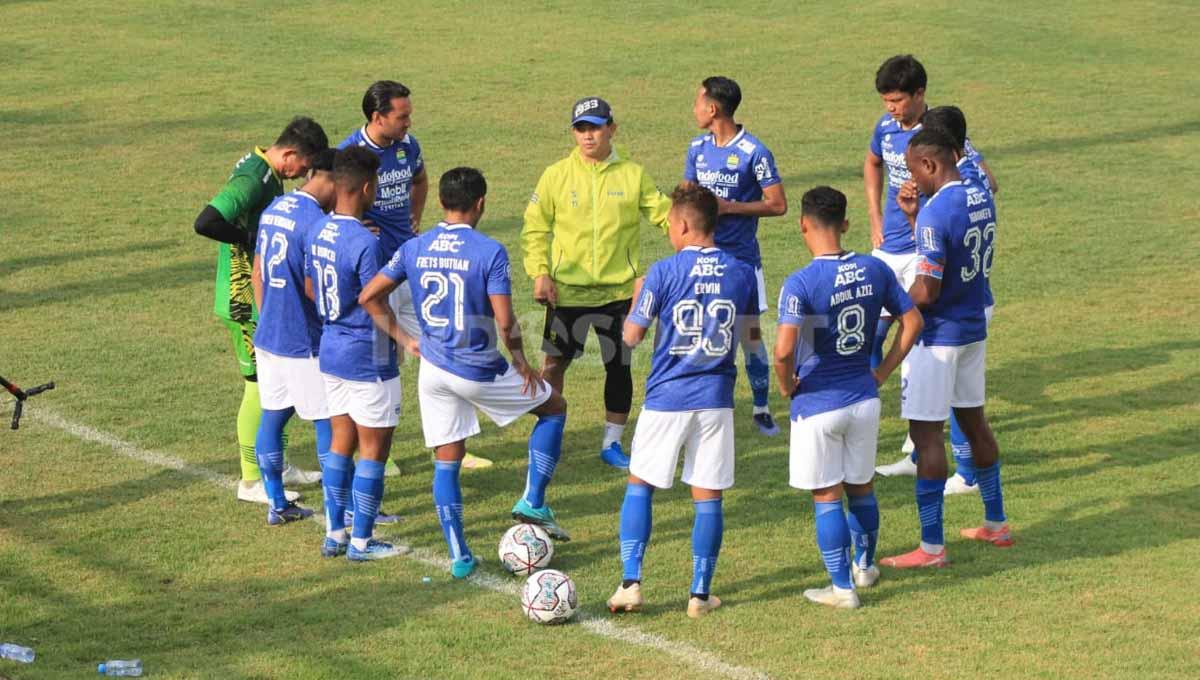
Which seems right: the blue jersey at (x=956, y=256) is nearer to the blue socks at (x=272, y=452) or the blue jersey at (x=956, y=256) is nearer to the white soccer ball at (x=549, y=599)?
the white soccer ball at (x=549, y=599)

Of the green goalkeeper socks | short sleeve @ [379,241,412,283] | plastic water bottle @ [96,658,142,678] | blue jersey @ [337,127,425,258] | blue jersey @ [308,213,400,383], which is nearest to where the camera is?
plastic water bottle @ [96,658,142,678]

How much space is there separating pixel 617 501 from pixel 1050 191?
32.8 feet

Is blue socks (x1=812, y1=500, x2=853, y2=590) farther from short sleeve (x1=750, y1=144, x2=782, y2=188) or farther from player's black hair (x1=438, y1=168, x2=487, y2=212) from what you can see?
short sleeve (x1=750, y1=144, x2=782, y2=188)

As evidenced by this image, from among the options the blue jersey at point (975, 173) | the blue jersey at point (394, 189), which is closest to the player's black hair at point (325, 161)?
the blue jersey at point (394, 189)

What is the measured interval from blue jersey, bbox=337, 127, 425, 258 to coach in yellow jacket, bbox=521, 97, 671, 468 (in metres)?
0.92

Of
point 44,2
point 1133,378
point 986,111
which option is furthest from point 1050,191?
point 44,2

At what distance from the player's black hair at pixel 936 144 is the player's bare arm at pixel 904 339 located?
0.97 meters

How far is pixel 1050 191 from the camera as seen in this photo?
17.4 meters

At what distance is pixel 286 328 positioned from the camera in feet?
28.1

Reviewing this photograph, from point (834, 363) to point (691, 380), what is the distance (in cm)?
72

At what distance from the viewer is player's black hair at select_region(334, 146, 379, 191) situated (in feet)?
26.0

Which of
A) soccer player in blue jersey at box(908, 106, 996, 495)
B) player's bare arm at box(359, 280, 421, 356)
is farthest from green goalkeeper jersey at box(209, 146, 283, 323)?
soccer player in blue jersey at box(908, 106, 996, 495)

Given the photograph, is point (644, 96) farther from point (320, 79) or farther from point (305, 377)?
point (305, 377)

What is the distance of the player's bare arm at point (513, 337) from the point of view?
7.68 m
